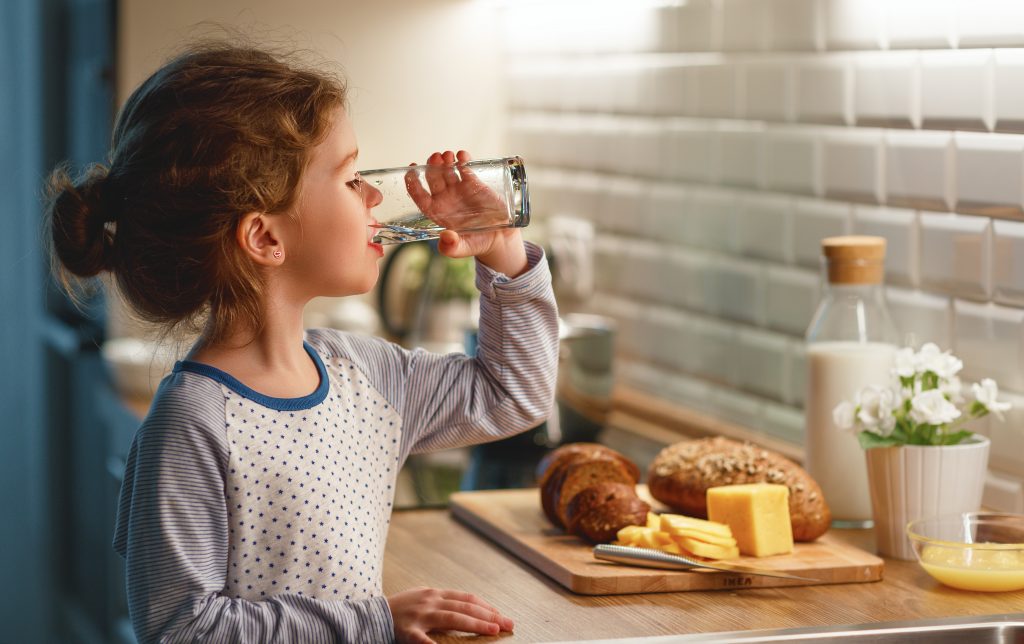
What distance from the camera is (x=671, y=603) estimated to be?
1.16 metres

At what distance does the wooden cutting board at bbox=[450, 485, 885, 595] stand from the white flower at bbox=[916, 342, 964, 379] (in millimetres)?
191

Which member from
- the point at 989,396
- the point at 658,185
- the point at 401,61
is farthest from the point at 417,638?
the point at 401,61

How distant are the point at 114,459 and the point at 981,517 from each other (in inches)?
58.6

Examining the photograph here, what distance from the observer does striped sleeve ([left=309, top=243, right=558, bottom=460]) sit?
1271 millimetres

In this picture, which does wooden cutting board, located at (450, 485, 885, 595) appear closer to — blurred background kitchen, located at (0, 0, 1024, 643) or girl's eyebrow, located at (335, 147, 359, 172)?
blurred background kitchen, located at (0, 0, 1024, 643)

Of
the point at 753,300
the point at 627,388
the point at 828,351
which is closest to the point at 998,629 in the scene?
the point at 828,351

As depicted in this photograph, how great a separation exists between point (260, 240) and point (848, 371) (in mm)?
665

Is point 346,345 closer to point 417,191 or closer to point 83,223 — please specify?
point 417,191

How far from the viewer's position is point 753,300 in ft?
6.09

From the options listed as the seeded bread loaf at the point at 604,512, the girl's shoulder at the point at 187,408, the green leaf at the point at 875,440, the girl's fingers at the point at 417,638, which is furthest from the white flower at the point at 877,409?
the girl's shoulder at the point at 187,408

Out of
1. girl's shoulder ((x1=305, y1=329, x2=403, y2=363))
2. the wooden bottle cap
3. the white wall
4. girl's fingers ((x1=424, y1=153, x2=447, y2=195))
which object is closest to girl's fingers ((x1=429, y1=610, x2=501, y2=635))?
girl's shoulder ((x1=305, y1=329, x2=403, y2=363))

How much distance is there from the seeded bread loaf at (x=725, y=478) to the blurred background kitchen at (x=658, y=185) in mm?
235

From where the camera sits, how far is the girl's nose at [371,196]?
117 centimetres

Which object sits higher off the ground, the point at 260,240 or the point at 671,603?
the point at 260,240
